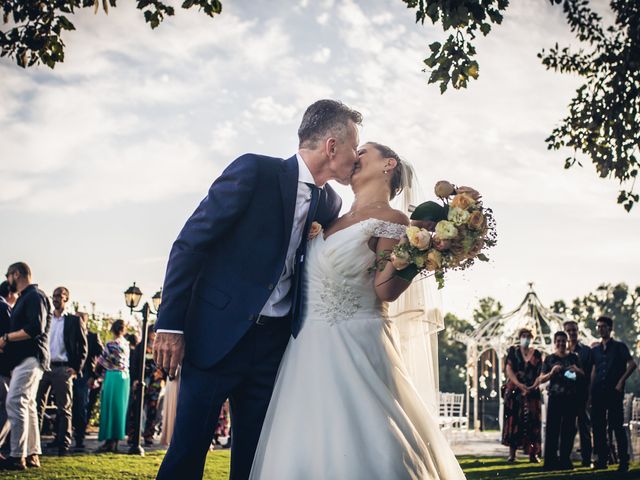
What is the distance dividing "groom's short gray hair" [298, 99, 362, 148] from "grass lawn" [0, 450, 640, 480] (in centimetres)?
523

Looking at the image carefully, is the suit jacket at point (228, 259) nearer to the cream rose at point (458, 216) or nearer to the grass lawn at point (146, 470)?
the cream rose at point (458, 216)

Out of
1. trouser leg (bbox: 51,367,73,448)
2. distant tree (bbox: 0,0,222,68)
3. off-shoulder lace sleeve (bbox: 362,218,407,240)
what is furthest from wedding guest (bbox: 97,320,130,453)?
off-shoulder lace sleeve (bbox: 362,218,407,240)

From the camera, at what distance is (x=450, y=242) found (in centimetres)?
324

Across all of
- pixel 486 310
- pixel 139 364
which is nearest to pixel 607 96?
pixel 139 364

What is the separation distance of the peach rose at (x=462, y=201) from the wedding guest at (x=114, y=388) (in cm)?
767

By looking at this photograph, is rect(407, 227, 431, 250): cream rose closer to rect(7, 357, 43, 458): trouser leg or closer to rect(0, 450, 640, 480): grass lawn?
rect(0, 450, 640, 480): grass lawn

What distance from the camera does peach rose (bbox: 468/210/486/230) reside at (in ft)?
10.6

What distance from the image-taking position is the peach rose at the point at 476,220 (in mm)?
3232

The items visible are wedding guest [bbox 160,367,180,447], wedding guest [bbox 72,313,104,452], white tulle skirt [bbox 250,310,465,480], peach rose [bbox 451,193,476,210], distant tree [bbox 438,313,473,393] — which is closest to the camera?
white tulle skirt [bbox 250,310,465,480]

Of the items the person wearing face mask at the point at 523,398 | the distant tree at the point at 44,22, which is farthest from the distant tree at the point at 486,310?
the distant tree at the point at 44,22

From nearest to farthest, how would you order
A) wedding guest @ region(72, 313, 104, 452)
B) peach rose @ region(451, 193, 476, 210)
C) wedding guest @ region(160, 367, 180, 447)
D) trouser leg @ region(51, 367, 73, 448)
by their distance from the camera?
peach rose @ region(451, 193, 476, 210), trouser leg @ region(51, 367, 73, 448), wedding guest @ region(72, 313, 104, 452), wedding guest @ region(160, 367, 180, 447)

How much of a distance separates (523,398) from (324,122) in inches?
338

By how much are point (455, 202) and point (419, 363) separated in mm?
1296

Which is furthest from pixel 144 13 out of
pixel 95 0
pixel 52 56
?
pixel 52 56
